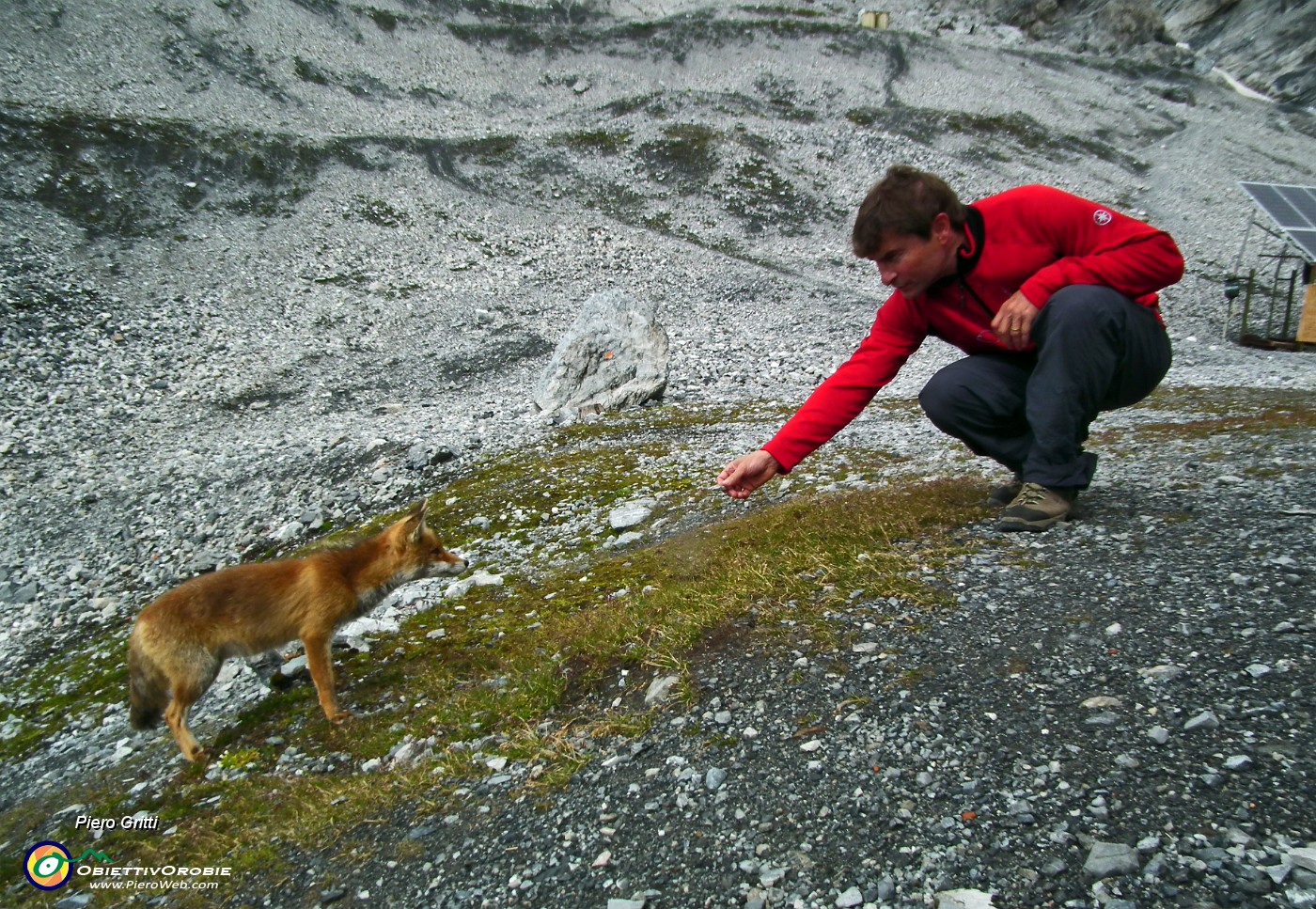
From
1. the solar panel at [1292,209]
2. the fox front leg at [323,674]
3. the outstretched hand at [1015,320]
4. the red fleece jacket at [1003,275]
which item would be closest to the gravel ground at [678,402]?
the fox front leg at [323,674]

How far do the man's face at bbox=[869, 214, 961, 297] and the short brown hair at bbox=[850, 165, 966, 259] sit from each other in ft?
0.15

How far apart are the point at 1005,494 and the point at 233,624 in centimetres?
627

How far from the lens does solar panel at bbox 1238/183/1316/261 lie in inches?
989

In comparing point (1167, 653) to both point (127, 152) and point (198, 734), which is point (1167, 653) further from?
point (127, 152)

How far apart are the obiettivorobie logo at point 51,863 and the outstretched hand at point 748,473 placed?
4.28 metres

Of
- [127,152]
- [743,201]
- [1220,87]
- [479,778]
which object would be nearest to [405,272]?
[127,152]

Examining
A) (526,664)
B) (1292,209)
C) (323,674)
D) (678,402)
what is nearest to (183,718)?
(323,674)

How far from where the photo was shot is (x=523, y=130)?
47.5 metres

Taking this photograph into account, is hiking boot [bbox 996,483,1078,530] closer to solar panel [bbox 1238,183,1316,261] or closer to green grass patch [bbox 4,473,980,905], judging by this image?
green grass patch [bbox 4,473,980,905]

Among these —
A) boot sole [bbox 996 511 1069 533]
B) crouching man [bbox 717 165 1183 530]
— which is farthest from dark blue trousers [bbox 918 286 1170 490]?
boot sole [bbox 996 511 1069 533]

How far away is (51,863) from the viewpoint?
15.2ft

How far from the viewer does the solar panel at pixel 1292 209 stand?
25.1 metres

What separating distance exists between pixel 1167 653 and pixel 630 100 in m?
53.0

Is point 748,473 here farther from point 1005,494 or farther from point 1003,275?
point 1005,494
